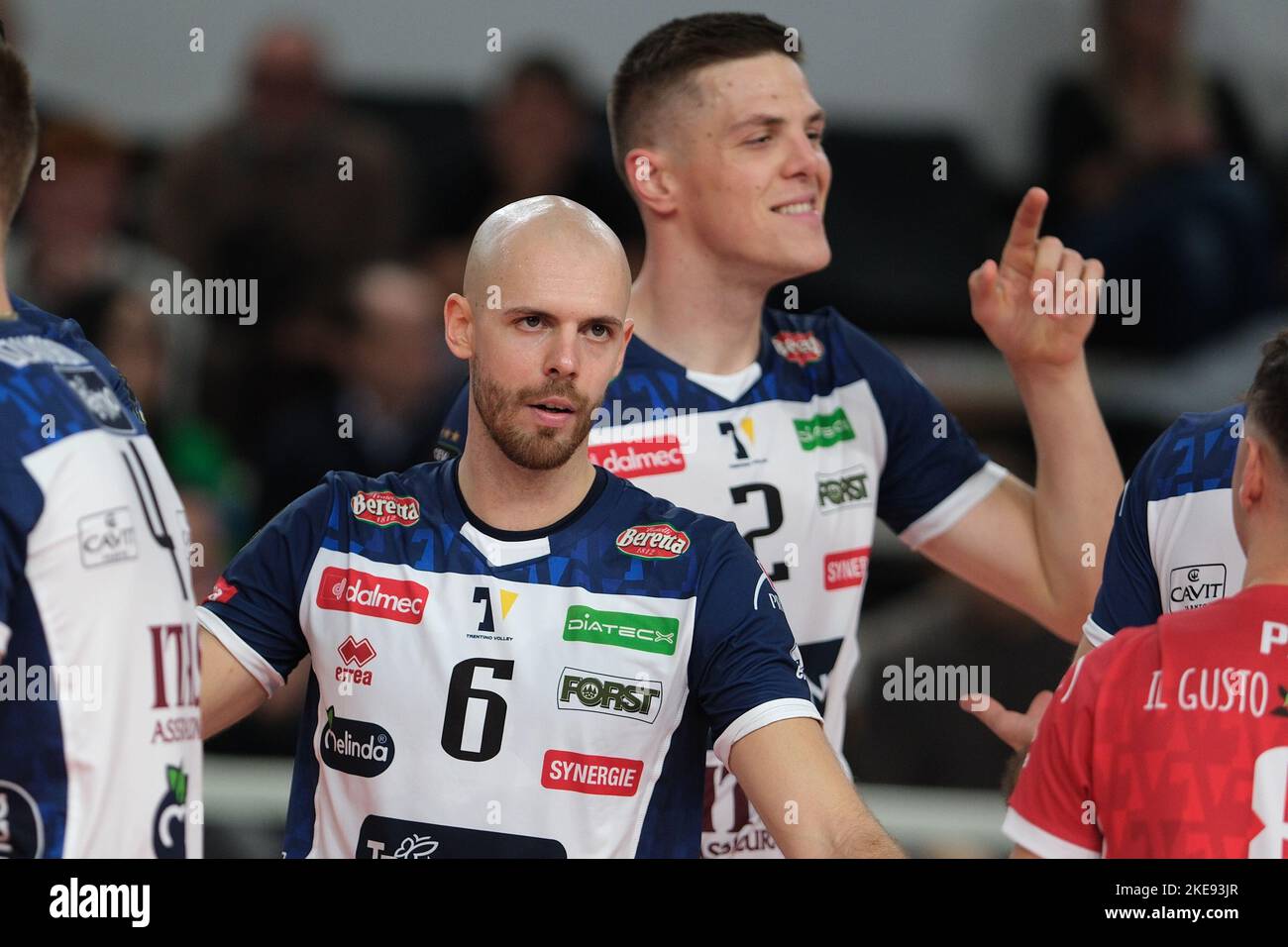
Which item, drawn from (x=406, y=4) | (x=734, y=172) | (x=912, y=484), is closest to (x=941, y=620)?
(x=912, y=484)

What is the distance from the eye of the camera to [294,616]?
3.62 meters

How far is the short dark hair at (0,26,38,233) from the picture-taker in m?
2.73

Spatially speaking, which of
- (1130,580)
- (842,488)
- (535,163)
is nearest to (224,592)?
(842,488)

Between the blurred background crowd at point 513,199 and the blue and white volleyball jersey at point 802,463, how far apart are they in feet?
8.21

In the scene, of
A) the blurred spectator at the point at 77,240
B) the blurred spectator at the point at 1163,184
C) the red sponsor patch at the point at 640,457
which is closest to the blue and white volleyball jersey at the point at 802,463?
the red sponsor patch at the point at 640,457

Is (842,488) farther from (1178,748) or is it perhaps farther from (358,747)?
(1178,748)

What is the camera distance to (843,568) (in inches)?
175

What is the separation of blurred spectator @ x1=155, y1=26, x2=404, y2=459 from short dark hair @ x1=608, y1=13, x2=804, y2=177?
324cm

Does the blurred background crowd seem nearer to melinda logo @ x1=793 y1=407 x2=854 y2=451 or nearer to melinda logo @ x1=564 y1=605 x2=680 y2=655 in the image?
melinda logo @ x1=793 y1=407 x2=854 y2=451

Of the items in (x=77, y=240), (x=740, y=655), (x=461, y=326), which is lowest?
(x=740, y=655)

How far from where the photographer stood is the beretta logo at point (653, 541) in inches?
140

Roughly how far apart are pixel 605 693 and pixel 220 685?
2.57 ft
